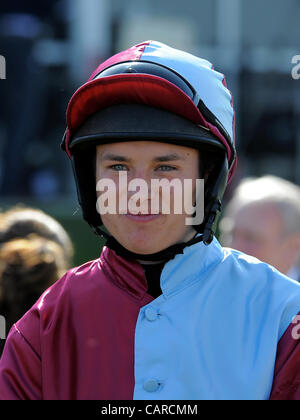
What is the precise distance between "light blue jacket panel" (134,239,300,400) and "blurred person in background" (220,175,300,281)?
1764 mm

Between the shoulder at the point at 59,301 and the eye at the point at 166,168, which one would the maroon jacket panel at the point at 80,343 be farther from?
the eye at the point at 166,168

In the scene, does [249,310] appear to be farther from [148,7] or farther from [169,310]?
[148,7]

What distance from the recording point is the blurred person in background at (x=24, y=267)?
2.69 meters

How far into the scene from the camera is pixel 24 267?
2721mm

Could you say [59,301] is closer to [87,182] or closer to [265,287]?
[87,182]

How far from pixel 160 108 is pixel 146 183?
20 centimetres

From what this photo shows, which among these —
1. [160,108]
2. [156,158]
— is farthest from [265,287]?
[160,108]

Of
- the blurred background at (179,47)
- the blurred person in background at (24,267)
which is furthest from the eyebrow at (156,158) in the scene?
the blurred background at (179,47)

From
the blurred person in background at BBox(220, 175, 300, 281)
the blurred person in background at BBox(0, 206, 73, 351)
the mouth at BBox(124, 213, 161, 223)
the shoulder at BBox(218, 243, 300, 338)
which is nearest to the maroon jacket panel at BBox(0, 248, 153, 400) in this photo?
the mouth at BBox(124, 213, 161, 223)

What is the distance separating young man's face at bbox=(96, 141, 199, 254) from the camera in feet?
5.85

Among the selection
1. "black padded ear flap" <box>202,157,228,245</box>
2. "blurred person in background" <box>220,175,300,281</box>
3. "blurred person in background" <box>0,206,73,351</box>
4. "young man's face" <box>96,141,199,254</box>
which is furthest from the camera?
"blurred person in background" <box>220,175,300,281</box>

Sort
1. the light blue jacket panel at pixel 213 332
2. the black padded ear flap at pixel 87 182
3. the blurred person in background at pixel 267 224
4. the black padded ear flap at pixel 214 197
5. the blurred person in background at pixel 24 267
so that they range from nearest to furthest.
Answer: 1. the light blue jacket panel at pixel 213 332
2. the black padded ear flap at pixel 214 197
3. the black padded ear flap at pixel 87 182
4. the blurred person in background at pixel 24 267
5. the blurred person in background at pixel 267 224

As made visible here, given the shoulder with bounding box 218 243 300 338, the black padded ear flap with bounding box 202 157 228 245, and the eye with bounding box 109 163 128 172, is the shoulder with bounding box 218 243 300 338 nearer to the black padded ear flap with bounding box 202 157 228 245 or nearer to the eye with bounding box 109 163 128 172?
the black padded ear flap with bounding box 202 157 228 245

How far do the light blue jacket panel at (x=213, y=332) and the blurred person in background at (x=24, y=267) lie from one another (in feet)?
3.33
